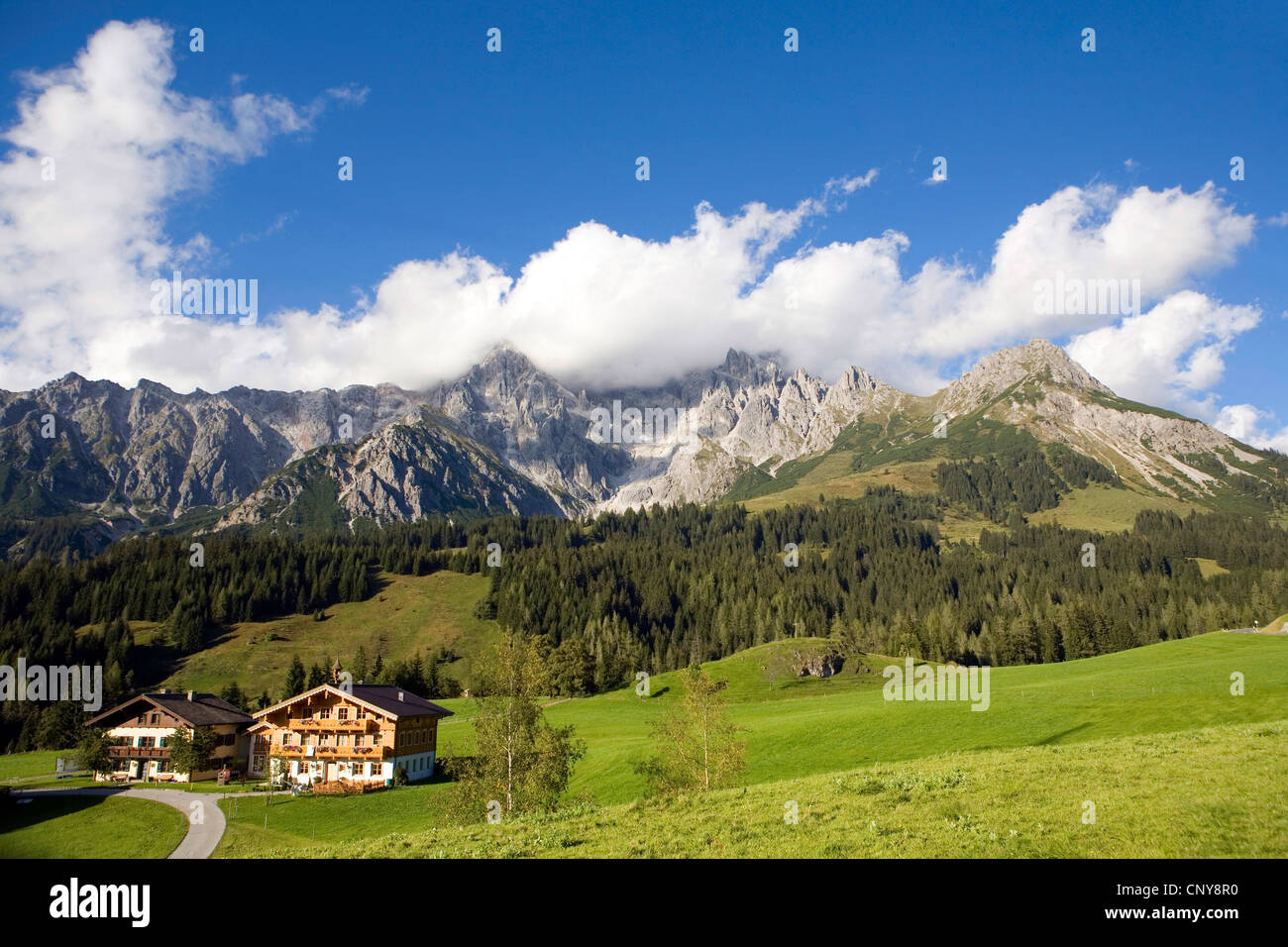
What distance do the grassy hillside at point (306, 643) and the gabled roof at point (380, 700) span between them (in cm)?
7629

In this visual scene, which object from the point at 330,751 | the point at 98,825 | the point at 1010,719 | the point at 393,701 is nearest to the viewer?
the point at 1010,719

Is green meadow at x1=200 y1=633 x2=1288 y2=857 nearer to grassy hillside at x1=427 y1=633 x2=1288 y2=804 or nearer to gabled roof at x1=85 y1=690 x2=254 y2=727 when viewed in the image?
grassy hillside at x1=427 y1=633 x2=1288 y2=804

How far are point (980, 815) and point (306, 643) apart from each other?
18398 centimetres

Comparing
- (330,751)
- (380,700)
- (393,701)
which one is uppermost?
(380,700)

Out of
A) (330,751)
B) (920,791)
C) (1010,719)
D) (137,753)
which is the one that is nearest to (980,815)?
(920,791)

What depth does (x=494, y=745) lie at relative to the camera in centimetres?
4303

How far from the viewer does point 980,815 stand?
19.2 m

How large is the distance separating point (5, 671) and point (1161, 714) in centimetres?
18133

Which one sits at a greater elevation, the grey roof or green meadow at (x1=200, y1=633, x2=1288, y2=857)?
green meadow at (x1=200, y1=633, x2=1288, y2=857)

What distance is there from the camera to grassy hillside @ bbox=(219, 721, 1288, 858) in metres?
15.4

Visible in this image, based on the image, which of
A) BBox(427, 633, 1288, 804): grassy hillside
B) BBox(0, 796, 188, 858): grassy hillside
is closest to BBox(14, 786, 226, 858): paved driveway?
BBox(0, 796, 188, 858): grassy hillside

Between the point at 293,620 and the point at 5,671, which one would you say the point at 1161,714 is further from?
the point at 293,620

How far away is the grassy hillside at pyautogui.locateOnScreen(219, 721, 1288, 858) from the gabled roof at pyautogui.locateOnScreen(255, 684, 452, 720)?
48015 millimetres

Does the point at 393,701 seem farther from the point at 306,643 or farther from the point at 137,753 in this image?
the point at 306,643
